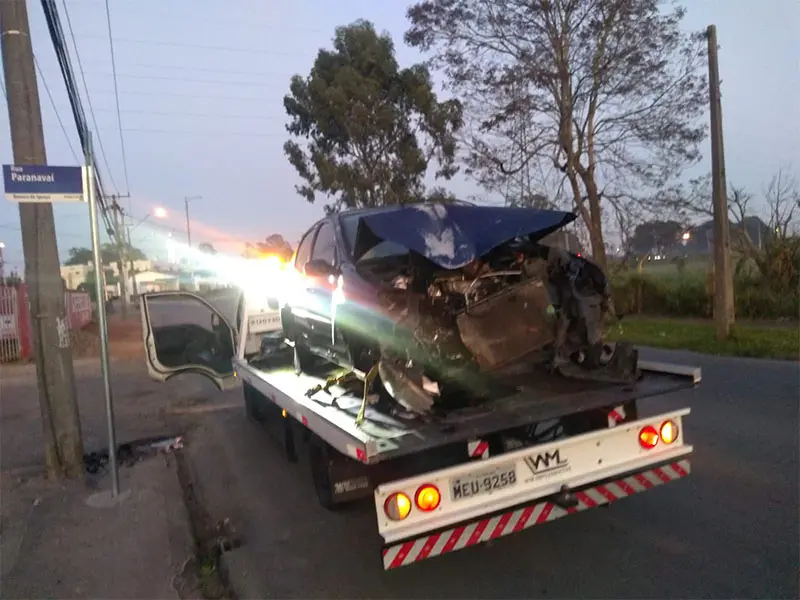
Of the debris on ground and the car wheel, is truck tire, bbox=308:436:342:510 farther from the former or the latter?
the debris on ground

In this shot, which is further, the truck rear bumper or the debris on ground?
the debris on ground

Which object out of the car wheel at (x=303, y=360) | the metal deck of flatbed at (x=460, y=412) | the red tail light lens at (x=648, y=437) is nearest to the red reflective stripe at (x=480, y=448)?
the metal deck of flatbed at (x=460, y=412)

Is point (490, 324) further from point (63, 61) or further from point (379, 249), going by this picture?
point (63, 61)

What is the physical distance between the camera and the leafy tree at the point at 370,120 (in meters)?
25.4

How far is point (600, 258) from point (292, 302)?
12009 millimetres

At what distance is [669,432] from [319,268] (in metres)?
3.08

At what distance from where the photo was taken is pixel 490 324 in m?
4.52

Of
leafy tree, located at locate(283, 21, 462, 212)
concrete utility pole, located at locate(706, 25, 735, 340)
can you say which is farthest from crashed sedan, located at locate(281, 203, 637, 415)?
leafy tree, located at locate(283, 21, 462, 212)

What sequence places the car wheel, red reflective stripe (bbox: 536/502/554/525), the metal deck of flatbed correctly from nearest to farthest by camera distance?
1. the metal deck of flatbed
2. red reflective stripe (bbox: 536/502/554/525)
3. the car wheel

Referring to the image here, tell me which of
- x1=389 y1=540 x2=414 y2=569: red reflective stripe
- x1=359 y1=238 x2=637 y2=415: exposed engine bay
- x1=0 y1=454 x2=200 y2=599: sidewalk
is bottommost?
x1=0 y1=454 x2=200 y2=599: sidewalk

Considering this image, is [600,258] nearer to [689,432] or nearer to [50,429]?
[689,432]

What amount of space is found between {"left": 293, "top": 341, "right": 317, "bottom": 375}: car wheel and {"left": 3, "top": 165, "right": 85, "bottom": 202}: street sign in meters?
2.36

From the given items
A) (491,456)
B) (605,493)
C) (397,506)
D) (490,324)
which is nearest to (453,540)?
(397,506)

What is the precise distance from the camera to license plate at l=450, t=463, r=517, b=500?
383 cm
